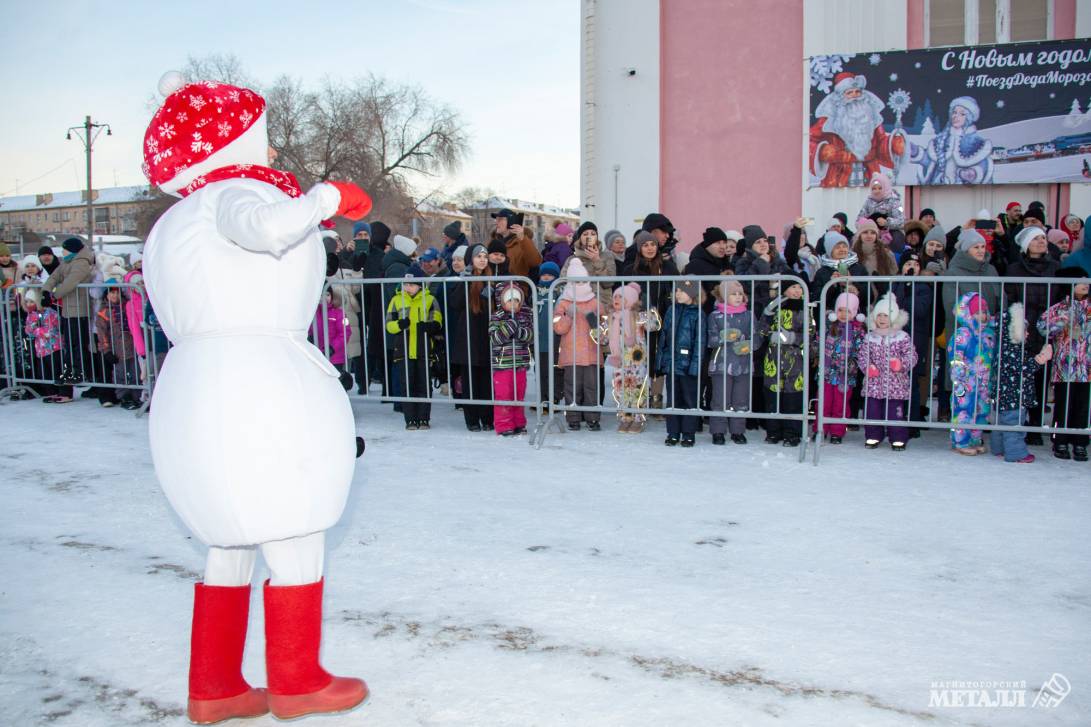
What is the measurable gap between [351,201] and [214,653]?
141 cm

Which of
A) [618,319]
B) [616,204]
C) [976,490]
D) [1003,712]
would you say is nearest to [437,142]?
[616,204]

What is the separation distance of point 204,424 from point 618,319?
525cm

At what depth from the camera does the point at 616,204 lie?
15516mm

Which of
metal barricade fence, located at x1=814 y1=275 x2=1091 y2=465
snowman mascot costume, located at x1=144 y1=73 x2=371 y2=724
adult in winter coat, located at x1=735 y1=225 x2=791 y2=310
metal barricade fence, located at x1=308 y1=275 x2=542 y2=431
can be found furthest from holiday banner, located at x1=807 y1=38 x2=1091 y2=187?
snowman mascot costume, located at x1=144 y1=73 x2=371 y2=724

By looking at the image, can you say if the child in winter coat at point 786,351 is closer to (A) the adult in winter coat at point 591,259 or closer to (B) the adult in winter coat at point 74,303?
(A) the adult in winter coat at point 591,259

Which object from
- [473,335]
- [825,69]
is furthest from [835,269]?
[825,69]

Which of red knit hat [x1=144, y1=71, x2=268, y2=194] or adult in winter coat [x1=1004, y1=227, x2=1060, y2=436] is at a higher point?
red knit hat [x1=144, y1=71, x2=268, y2=194]

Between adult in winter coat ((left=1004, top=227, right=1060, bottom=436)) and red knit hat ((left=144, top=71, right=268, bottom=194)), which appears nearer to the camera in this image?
red knit hat ((left=144, top=71, right=268, bottom=194))

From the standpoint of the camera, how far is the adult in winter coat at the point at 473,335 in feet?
25.4

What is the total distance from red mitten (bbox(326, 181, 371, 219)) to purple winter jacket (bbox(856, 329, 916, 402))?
5.15 metres

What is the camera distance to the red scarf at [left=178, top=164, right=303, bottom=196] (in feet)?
8.89

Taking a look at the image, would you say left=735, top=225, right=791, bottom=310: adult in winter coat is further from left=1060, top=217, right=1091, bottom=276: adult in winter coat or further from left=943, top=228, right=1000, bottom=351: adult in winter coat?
left=1060, top=217, right=1091, bottom=276: adult in winter coat

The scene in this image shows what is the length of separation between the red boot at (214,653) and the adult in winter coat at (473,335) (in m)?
5.06

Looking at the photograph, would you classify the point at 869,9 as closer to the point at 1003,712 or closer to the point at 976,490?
the point at 976,490
